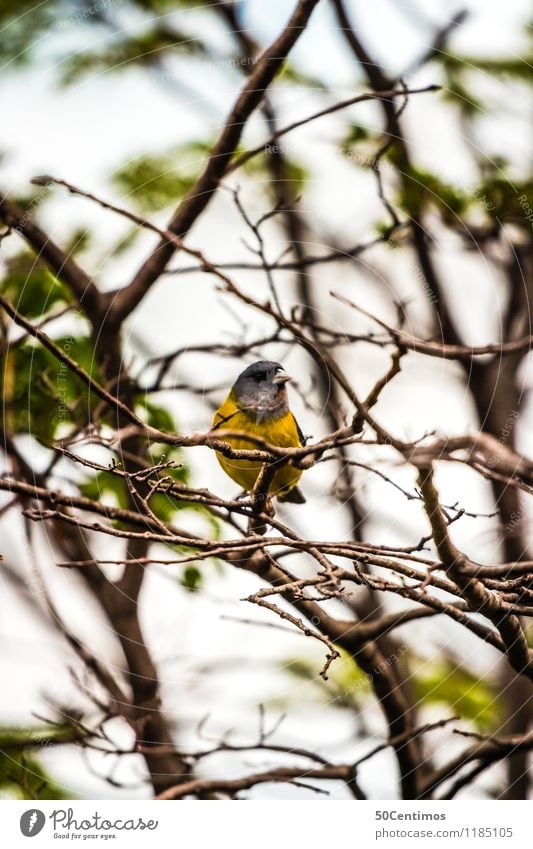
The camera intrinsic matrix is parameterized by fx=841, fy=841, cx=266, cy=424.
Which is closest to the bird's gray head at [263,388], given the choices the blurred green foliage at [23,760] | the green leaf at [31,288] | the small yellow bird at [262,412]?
the small yellow bird at [262,412]

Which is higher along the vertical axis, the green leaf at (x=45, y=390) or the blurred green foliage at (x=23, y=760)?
the green leaf at (x=45, y=390)

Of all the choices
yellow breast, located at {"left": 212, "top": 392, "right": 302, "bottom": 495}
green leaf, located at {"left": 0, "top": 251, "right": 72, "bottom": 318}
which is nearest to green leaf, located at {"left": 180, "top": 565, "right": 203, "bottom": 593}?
yellow breast, located at {"left": 212, "top": 392, "right": 302, "bottom": 495}

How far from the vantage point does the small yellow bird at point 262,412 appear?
1638 mm

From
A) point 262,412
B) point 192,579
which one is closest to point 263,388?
point 262,412

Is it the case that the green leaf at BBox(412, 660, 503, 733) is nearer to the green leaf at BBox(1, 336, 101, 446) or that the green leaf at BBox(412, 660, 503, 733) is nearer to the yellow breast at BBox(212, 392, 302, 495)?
the yellow breast at BBox(212, 392, 302, 495)

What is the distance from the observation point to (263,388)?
165cm

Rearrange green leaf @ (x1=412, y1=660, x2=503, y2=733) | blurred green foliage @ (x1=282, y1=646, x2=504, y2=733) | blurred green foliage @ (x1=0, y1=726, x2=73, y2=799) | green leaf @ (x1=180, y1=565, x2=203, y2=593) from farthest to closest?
green leaf @ (x1=412, y1=660, x2=503, y2=733), blurred green foliage @ (x1=282, y1=646, x2=504, y2=733), green leaf @ (x1=180, y1=565, x2=203, y2=593), blurred green foliage @ (x1=0, y1=726, x2=73, y2=799)

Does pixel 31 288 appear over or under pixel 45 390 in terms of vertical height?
over

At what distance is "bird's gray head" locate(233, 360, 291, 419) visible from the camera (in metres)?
1.64

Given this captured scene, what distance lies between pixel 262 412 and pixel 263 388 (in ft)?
0.16

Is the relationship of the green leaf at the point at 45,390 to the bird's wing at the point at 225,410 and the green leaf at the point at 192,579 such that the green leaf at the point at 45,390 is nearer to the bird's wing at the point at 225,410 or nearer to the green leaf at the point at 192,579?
the bird's wing at the point at 225,410

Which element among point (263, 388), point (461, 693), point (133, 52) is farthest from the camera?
point (461, 693)

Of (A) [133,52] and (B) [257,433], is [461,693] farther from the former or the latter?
(A) [133,52]
